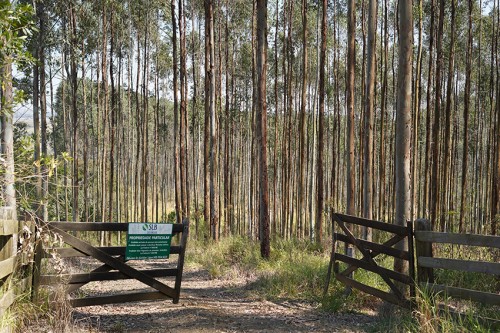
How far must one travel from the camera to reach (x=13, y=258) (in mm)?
4703

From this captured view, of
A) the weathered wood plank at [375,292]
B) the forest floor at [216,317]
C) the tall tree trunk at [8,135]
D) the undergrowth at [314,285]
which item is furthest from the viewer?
the weathered wood plank at [375,292]

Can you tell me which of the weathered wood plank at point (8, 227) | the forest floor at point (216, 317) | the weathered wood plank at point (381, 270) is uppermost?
the weathered wood plank at point (8, 227)

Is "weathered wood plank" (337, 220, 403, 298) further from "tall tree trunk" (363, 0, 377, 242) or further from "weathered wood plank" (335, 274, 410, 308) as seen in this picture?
"tall tree trunk" (363, 0, 377, 242)

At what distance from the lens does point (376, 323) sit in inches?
233

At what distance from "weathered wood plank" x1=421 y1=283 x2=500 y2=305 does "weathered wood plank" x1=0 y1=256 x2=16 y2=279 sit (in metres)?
4.94

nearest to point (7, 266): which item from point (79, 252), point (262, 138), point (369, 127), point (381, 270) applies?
point (79, 252)

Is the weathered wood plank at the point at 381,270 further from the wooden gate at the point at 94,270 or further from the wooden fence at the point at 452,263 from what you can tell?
the wooden gate at the point at 94,270

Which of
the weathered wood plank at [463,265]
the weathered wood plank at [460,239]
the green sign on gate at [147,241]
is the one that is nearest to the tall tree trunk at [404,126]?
the weathered wood plank at [460,239]

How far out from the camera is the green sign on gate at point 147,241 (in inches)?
248

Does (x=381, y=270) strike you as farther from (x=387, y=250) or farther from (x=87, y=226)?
(x=87, y=226)

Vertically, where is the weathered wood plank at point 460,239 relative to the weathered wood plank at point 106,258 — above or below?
above

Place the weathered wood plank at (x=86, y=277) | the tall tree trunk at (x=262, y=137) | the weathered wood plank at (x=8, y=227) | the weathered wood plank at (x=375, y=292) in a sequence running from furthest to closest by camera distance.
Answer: the tall tree trunk at (x=262, y=137) < the weathered wood plank at (x=375, y=292) < the weathered wood plank at (x=86, y=277) < the weathered wood plank at (x=8, y=227)

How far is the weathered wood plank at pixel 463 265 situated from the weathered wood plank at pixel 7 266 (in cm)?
503

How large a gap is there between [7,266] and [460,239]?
524cm
